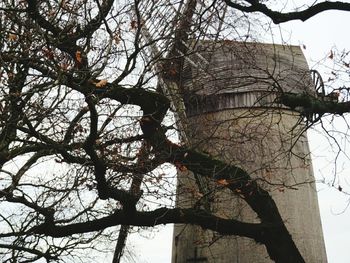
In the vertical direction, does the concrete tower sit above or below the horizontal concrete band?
below

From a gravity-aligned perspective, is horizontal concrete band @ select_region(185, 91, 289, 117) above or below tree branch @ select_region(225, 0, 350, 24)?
above

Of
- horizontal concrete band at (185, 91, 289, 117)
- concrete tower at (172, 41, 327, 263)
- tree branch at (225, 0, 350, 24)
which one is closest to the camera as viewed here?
tree branch at (225, 0, 350, 24)

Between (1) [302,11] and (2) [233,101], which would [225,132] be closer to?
(2) [233,101]

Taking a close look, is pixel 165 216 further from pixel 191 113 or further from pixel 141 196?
pixel 191 113

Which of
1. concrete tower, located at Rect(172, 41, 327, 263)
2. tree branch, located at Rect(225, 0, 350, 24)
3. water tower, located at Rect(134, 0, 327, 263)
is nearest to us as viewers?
tree branch, located at Rect(225, 0, 350, 24)

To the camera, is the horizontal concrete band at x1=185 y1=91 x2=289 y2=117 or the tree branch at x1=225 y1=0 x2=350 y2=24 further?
the horizontal concrete band at x1=185 y1=91 x2=289 y2=117

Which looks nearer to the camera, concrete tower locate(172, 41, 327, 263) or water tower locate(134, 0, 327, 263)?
water tower locate(134, 0, 327, 263)

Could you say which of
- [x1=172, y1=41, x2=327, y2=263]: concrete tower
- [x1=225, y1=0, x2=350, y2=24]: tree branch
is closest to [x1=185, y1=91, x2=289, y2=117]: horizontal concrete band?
[x1=172, y1=41, x2=327, y2=263]: concrete tower

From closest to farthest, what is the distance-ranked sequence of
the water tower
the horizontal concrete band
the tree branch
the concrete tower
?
the tree branch, the water tower, the concrete tower, the horizontal concrete band

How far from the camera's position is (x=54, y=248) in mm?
6320

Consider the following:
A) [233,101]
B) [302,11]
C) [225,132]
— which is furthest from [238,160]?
[302,11]

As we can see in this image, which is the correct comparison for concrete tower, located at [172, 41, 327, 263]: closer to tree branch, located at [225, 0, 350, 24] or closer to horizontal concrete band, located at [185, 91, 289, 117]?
horizontal concrete band, located at [185, 91, 289, 117]

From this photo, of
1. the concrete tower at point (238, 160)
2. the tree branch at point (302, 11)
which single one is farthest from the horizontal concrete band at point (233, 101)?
the tree branch at point (302, 11)

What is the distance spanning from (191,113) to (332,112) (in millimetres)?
2902
